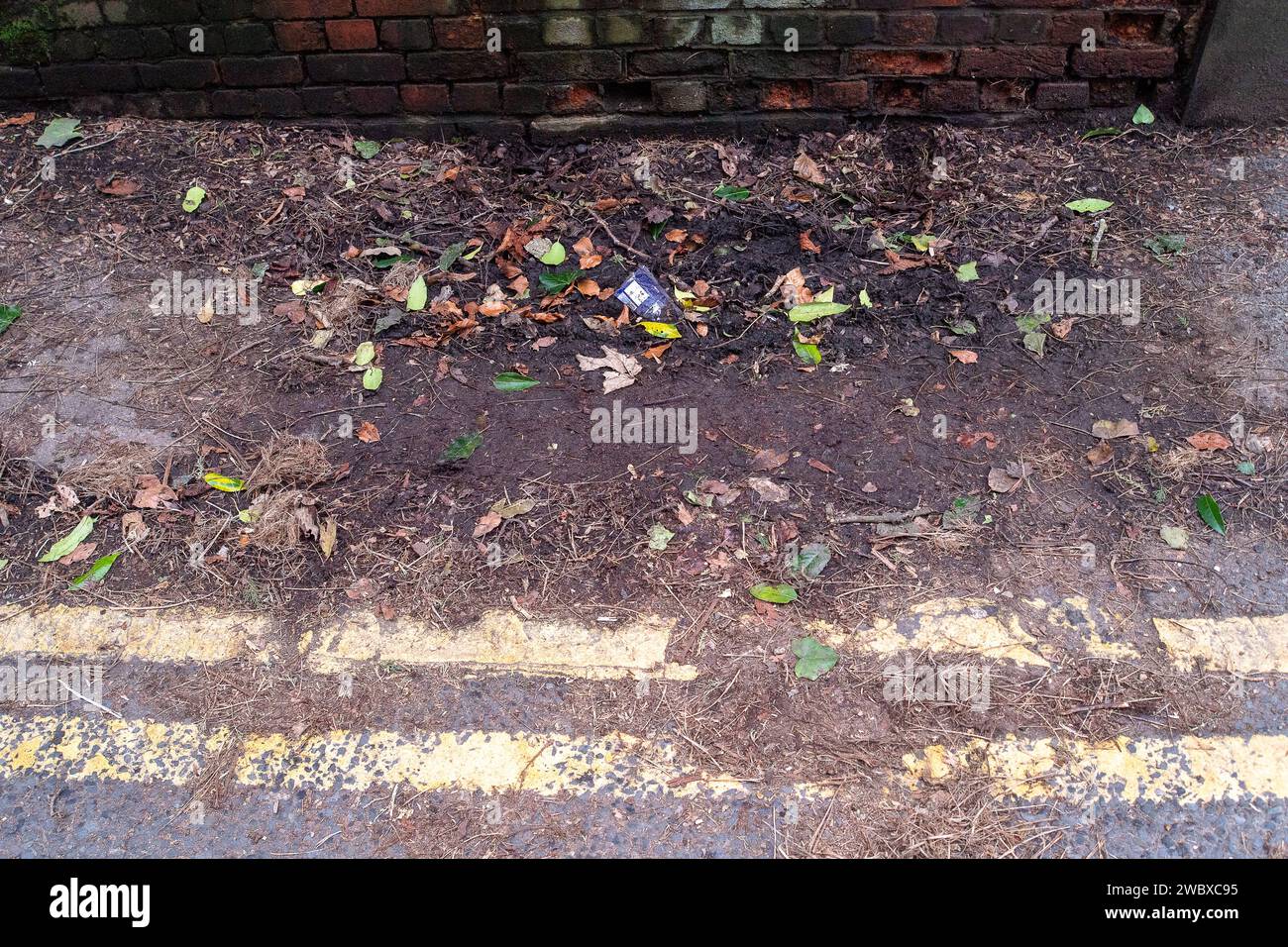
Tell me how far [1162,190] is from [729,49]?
171 centimetres

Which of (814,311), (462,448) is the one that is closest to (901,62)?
(814,311)

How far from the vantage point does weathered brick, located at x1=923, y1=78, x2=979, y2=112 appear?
361 cm

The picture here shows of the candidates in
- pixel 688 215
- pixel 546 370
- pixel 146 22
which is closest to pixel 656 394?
pixel 546 370

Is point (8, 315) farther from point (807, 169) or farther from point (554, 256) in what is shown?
point (807, 169)

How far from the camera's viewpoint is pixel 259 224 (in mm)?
3471

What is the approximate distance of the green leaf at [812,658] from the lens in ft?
7.25

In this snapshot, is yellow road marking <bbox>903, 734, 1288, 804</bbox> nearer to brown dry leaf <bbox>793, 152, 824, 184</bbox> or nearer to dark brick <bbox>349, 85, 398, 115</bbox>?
brown dry leaf <bbox>793, 152, 824, 184</bbox>

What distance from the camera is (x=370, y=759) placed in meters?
2.10

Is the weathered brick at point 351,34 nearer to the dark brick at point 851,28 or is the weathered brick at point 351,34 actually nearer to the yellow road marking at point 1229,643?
the dark brick at point 851,28

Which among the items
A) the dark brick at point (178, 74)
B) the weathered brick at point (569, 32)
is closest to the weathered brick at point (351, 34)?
the dark brick at point (178, 74)

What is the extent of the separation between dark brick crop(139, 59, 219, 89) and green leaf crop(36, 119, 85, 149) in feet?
1.13

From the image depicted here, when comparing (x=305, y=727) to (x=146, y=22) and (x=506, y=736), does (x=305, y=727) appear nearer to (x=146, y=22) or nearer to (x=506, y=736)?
(x=506, y=736)

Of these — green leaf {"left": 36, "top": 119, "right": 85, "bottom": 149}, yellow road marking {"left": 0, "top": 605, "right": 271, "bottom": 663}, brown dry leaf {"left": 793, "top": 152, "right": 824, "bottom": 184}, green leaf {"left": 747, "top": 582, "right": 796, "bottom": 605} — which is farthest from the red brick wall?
yellow road marking {"left": 0, "top": 605, "right": 271, "bottom": 663}

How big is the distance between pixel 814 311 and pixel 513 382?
1.03 metres
